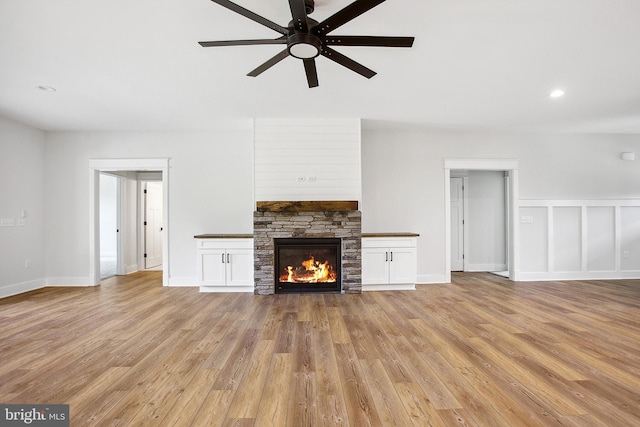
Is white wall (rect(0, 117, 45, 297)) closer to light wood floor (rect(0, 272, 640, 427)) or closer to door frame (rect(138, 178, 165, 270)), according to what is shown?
light wood floor (rect(0, 272, 640, 427))

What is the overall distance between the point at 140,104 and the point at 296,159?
2250 millimetres

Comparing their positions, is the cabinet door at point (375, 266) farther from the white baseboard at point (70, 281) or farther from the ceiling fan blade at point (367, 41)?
the white baseboard at point (70, 281)

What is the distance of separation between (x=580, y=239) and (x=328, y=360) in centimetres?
583

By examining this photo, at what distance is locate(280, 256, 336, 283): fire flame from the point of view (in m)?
4.84

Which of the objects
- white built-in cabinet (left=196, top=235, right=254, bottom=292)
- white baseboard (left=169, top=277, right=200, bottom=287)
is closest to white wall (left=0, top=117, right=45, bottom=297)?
white baseboard (left=169, top=277, right=200, bottom=287)

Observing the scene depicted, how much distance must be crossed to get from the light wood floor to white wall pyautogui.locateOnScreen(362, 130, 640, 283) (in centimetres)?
149

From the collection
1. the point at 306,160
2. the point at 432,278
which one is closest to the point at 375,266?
the point at 432,278

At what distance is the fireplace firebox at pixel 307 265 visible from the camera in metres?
4.81

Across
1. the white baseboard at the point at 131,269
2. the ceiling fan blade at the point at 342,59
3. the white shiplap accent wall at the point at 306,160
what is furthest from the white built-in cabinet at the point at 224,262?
the ceiling fan blade at the point at 342,59

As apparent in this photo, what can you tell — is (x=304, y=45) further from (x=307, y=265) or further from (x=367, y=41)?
(x=307, y=265)

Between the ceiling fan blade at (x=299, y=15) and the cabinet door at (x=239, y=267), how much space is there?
354 cm

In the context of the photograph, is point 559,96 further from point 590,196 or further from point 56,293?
point 56,293

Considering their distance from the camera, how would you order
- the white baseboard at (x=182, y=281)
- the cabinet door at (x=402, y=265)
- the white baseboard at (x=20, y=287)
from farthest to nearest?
the white baseboard at (x=182, y=281), the cabinet door at (x=402, y=265), the white baseboard at (x=20, y=287)

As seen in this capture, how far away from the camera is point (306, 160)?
190 inches
